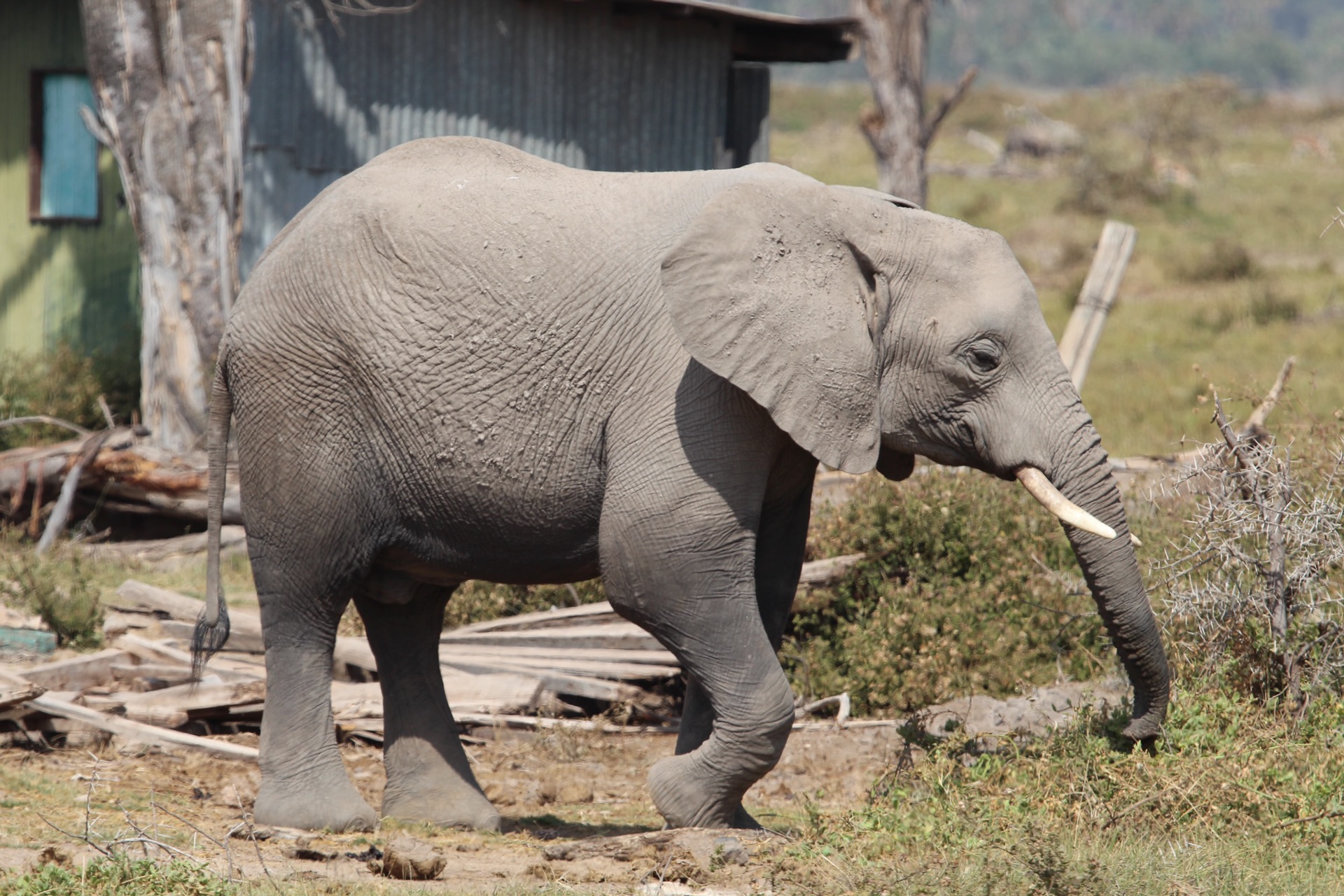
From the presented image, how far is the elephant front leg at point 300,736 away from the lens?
6.21m

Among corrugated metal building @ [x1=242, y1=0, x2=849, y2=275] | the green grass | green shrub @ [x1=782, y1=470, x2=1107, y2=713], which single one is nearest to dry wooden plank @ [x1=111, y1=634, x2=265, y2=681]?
green shrub @ [x1=782, y1=470, x2=1107, y2=713]

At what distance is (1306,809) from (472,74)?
10.1 meters

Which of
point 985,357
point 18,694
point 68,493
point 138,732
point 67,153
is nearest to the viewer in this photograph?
point 985,357

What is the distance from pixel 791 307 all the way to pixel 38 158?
36.6ft

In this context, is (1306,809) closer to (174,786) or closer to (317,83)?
(174,786)

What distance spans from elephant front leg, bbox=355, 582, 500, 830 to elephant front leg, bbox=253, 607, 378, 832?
295mm

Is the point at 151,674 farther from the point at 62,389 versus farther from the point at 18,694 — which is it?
the point at 62,389

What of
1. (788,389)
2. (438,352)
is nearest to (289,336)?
(438,352)

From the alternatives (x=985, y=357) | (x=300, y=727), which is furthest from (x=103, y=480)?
(x=985, y=357)

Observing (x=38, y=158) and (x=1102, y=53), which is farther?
(x=1102, y=53)

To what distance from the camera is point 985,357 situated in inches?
216

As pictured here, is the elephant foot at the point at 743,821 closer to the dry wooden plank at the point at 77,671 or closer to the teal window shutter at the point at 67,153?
the dry wooden plank at the point at 77,671

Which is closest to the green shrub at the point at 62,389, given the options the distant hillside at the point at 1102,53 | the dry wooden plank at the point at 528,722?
the dry wooden plank at the point at 528,722

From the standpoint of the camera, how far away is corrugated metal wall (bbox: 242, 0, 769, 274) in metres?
12.9
